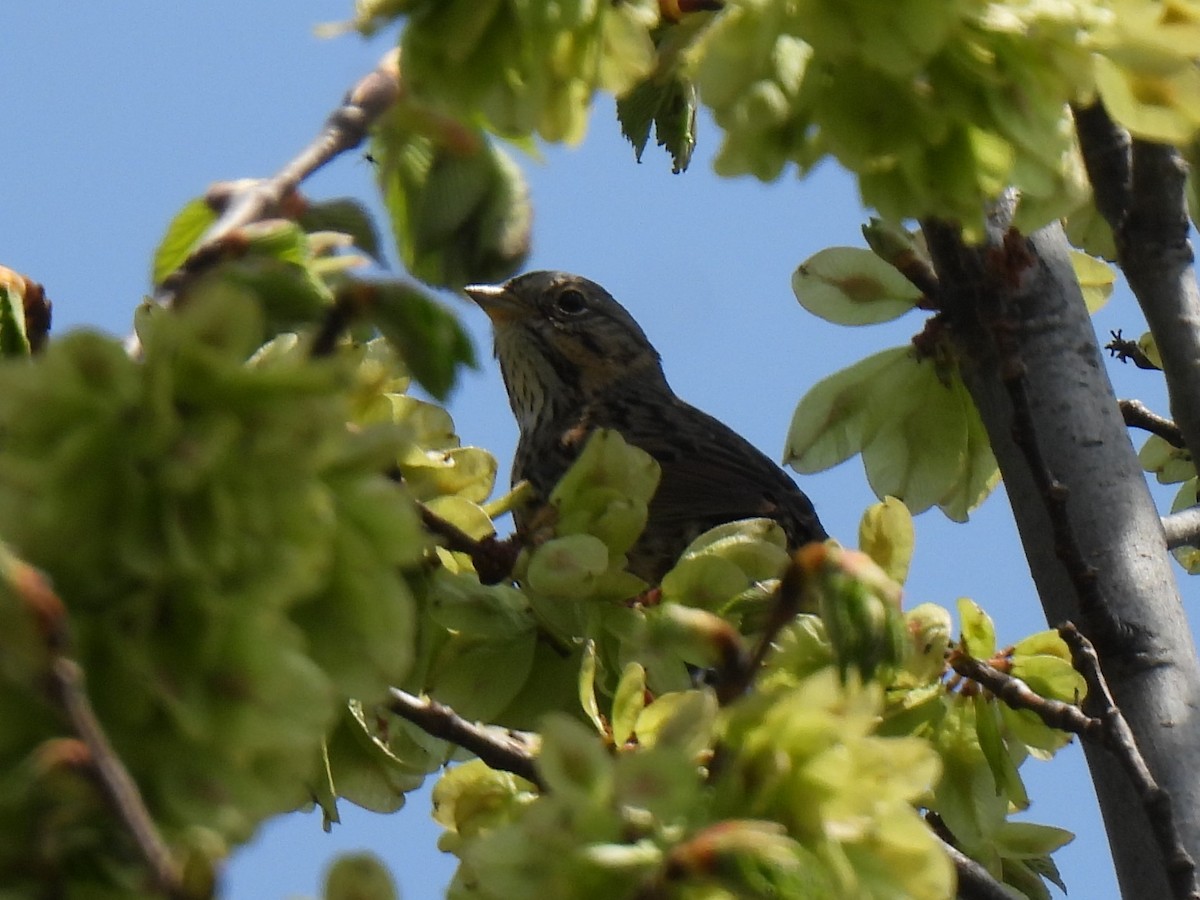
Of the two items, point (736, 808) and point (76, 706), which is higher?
point (736, 808)

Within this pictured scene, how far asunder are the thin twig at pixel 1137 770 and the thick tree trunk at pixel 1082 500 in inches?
4.2

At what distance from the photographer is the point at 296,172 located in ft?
4.80

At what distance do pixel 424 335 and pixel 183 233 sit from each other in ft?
1.40

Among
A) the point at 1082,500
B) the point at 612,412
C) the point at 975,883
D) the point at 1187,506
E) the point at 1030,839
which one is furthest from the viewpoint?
the point at 612,412

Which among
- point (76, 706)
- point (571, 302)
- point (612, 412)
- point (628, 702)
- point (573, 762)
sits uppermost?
point (571, 302)

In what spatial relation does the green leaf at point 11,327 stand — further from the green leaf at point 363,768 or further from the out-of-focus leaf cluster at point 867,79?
the green leaf at point 363,768

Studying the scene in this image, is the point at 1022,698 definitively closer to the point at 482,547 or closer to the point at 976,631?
the point at 976,631

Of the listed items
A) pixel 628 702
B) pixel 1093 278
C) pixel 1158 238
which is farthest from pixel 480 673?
pixel 1093 278

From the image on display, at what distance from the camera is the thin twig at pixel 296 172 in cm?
136

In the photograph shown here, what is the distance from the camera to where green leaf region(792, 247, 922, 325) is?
100 inches

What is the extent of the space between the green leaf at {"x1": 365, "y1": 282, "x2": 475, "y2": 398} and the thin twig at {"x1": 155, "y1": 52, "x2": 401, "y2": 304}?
22 centimetres

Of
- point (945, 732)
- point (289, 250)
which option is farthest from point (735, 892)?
point (945, 732)

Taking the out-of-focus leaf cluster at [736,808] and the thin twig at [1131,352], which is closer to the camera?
the out-of-focus leaf cluster at [736,808]

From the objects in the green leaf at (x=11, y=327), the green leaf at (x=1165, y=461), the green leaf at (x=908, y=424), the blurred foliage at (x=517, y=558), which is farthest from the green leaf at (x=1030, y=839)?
the green leaf at (x=11, y=327)
